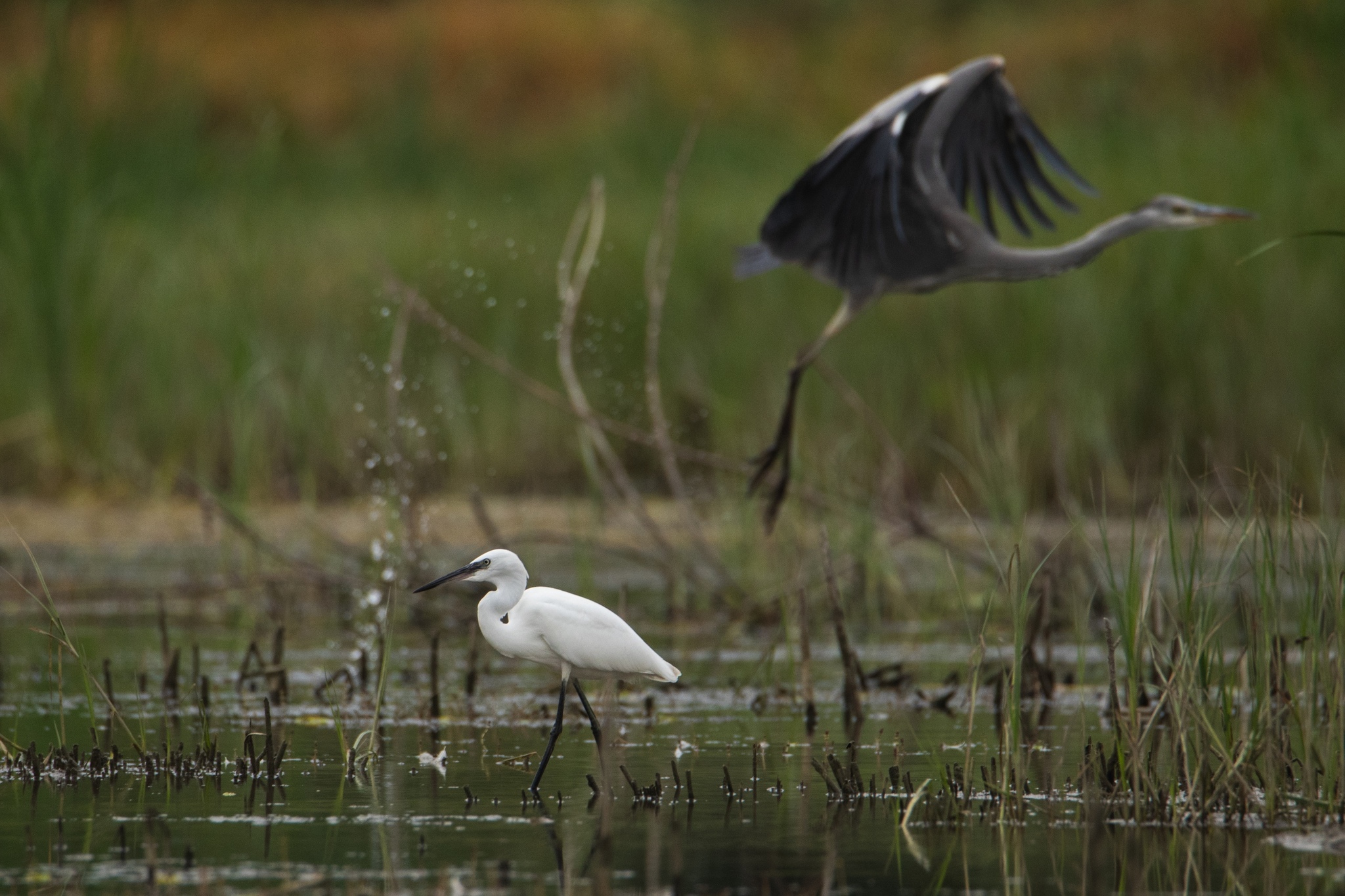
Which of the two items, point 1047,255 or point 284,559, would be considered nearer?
point 1047,255

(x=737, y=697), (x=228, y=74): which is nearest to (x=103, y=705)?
(x=737, y=697)

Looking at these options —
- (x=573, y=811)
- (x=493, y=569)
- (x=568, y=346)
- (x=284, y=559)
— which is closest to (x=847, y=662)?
(x=493, y=569)

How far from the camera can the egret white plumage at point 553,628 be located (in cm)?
414

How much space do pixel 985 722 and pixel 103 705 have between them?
234 cm

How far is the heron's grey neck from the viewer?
595 cm

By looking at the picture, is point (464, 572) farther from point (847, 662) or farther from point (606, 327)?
point (606, 327)

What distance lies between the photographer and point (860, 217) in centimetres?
616

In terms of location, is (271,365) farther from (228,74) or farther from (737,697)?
(228,74)

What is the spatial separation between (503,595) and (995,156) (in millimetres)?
3102

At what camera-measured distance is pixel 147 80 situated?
383 inches

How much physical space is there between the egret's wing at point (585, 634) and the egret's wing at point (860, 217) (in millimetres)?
1979

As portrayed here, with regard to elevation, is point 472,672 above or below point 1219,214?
below

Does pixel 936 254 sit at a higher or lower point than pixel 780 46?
lower

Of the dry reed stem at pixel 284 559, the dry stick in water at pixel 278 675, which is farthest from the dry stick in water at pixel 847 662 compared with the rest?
the dry reed stem at pixel 284 559
